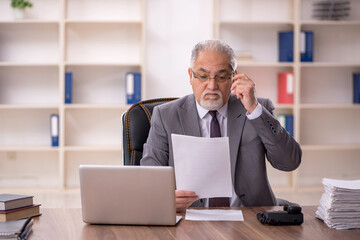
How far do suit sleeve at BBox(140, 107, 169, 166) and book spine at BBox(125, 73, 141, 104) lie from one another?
228cm

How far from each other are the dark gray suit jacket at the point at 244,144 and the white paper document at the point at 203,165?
27 cm

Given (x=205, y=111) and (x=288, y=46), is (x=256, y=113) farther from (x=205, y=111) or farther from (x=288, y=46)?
(x=288, y=46)

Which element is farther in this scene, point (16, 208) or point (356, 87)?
point (356, 87)

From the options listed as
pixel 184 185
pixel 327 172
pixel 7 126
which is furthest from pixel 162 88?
pixel 184 185

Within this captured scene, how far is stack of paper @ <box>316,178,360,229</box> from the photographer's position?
5.06ft

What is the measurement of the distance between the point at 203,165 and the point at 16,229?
730 millimetres

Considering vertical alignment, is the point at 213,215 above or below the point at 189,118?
below

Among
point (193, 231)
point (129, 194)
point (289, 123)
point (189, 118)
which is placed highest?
point (189, 118)

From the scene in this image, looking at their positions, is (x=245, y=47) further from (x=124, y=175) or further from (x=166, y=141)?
(x=124, y=175)

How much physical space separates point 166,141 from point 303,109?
9.73 feet

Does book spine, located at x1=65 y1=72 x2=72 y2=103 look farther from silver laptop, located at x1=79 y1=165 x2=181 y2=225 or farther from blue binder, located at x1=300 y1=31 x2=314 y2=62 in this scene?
silver laptop, located at x1=79 y1=165 x2=181 y2=225

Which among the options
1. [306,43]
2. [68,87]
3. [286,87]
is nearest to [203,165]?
[68,87]

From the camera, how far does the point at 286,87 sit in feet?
15.5

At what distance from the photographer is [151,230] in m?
1.50
